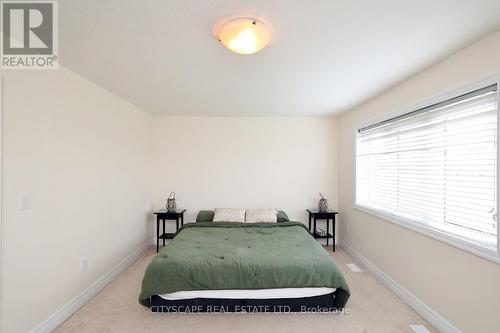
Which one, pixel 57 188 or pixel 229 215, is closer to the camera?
pixel 57 188

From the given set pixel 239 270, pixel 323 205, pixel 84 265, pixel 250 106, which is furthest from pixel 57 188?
pixel 323 205

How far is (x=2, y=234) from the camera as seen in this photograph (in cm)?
163

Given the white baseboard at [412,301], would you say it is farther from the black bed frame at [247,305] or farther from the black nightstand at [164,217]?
the black nightstand at [164,217]

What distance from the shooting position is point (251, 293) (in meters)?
2.17

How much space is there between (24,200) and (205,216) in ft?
7.77

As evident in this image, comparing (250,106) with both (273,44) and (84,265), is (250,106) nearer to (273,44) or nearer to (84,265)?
(273,44)

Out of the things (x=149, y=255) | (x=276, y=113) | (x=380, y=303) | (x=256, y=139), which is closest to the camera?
(x=380, y=303)

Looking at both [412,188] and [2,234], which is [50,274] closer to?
[2,234]

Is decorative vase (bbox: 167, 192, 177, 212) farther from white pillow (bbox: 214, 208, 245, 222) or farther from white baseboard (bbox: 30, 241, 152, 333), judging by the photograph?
white baseboard (bbox: 30, 241, 152, 333)

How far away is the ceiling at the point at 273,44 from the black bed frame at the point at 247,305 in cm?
219

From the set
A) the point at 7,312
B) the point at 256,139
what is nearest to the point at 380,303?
the point at 256,139

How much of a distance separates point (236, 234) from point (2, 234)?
2.23m

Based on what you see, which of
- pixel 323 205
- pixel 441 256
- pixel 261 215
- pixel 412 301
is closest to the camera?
pixel 441 256

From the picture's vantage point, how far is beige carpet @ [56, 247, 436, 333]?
2.02m
